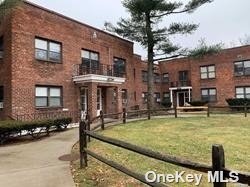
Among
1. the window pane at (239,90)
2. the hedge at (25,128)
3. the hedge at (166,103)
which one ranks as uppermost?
the window pane at (239,90)

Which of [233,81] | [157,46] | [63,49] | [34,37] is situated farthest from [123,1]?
[233,81]

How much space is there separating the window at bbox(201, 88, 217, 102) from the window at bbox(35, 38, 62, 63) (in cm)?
2066

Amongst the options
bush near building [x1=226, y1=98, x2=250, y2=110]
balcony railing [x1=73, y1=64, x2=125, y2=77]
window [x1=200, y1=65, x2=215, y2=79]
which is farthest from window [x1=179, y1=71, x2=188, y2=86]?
balcony railing [x1=73, y1=64, x2=125, y2=77]

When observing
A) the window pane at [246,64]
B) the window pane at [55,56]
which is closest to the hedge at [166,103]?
the window pane at [246,64]

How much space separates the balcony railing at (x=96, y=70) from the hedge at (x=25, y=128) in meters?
6.32

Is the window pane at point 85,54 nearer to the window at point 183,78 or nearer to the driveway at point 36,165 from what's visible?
the driveway at point 36,165

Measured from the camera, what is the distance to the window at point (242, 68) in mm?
32531

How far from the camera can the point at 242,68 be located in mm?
32844

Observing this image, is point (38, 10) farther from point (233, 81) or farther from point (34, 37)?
point (233, 81)

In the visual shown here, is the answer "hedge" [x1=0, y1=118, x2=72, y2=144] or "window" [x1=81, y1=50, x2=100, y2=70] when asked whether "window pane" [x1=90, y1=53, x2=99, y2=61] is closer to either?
"window" [x1=81, y1=50, x2=100, y2=70]

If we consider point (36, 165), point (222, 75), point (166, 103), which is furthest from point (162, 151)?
point (166, 103)

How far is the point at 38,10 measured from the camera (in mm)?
19375

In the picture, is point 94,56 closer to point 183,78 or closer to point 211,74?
point 211,74

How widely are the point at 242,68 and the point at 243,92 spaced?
8.49 ft
